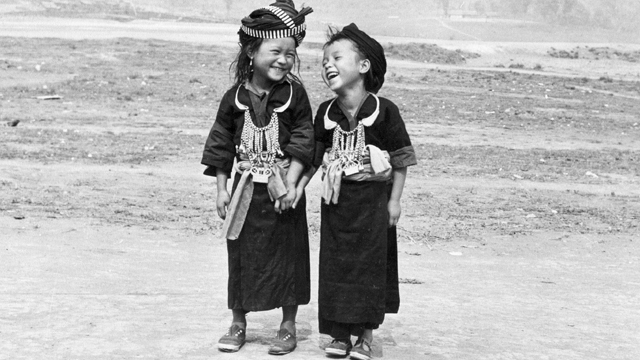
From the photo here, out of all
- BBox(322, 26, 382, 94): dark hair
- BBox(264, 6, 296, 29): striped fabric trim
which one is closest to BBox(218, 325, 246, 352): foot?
BBox(322, 26, 382, 94): dark hair

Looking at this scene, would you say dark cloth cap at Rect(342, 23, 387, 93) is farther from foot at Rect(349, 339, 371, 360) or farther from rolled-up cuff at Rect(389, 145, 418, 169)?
foot at Rect(349, 339, 371, 360)

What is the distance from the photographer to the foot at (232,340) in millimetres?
4910

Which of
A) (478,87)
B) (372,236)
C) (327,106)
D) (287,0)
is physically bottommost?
(478,87)

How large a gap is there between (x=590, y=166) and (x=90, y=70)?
10.8 metres

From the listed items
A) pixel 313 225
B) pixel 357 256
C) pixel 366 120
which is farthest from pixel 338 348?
pixel 313 225

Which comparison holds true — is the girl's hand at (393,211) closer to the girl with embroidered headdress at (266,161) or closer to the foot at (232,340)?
the girl with embroidered headdress at (266,161)

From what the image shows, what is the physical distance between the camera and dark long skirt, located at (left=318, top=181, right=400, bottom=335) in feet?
15.9

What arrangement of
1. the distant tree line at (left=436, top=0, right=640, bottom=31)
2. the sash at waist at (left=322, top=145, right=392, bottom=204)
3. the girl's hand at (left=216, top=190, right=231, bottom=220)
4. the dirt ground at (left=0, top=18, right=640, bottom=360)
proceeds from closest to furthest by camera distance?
the sash at waist at (left=322, top=145, right=392, bottom=204) < the girl's hand at (left=216, top=190, right=231, bottom=220) < the dirt ground at (left=0, top=18, right=640, bottom=360) < the distant tree line at (left=436, top=0, right=640, bottom=31)

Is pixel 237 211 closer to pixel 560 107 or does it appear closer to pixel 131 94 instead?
pixel 131 94

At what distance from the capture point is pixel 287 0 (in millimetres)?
5086

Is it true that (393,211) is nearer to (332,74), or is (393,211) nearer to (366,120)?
(366,120)

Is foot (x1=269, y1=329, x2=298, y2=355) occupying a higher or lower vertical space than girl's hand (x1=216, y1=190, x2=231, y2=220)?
lower

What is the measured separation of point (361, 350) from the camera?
15.9 ft

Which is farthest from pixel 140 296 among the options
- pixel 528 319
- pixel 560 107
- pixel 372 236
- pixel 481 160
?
pixel 560 107
